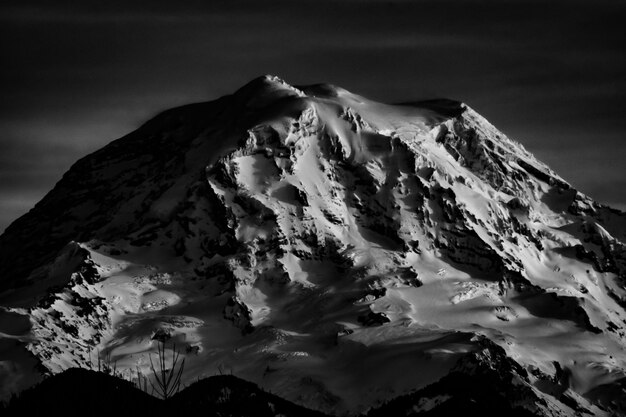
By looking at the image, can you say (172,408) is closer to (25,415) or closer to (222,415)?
(25,415)

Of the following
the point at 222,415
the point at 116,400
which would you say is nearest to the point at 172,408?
the point at 116,400

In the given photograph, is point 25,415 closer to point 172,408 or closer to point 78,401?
point 78,401

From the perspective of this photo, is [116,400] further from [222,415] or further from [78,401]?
[222,415]

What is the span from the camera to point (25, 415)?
77.7 m

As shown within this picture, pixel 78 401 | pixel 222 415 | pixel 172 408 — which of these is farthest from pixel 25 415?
pixel 222 415

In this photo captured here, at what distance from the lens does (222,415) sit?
19600 centimetres

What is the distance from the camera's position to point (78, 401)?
79375 millimetres

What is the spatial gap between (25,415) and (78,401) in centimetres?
337

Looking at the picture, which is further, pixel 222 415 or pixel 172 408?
pixel 222 415

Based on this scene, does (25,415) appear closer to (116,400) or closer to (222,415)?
(116,400)

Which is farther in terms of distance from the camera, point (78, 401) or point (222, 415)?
point (222, 415)

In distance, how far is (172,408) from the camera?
3241 inches

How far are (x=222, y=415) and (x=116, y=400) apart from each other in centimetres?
11926

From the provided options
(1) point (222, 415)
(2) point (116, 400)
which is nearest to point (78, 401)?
(2) point (116, 400)
